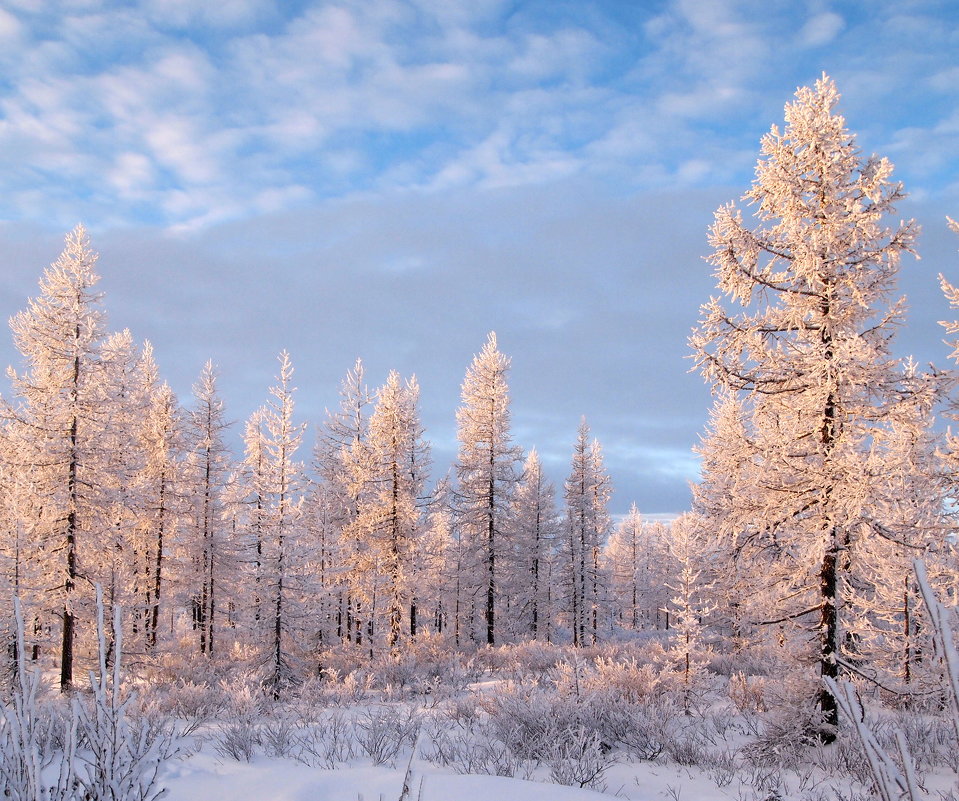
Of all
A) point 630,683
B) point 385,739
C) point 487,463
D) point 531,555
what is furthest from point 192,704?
point 531,555

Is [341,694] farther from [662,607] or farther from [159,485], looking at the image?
[159,485]

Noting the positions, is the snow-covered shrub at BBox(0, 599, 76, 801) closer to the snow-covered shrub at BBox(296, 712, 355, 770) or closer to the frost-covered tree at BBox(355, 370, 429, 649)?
the snow-covered shrub at BBox(296, 712, 355, 770)

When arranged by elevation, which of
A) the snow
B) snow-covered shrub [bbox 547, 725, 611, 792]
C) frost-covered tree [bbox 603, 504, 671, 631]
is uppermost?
the snow

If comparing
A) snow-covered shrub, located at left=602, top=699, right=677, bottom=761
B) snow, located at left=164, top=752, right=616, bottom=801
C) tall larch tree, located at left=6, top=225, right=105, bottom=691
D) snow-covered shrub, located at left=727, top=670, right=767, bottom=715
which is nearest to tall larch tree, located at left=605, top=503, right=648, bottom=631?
snow-covered shrub, located at left=727, top=670, right=767, bottom=715

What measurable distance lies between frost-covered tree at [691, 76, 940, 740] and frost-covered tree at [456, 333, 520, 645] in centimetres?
1811

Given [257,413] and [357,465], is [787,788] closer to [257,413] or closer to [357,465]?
[357,465]

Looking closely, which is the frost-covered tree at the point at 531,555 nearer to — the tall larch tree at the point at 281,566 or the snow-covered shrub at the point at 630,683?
the tall larch tree at the point at 281,566

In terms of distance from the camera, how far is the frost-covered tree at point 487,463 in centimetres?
2631

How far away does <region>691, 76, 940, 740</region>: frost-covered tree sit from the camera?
7.49 m

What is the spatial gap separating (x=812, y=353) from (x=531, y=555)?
2539 centimetres

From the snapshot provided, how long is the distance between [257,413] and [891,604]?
92.2 feet

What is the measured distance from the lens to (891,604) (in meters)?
11.3

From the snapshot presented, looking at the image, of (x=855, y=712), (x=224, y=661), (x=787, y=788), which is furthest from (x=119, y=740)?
(x=224, y=661)

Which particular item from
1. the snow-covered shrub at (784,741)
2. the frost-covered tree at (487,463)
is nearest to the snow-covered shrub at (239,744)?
the snow-covered shrub at (784,741)
